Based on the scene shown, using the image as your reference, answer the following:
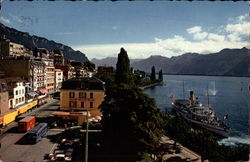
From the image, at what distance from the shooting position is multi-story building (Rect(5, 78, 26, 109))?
44000mm

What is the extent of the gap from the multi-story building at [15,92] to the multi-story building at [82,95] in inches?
320

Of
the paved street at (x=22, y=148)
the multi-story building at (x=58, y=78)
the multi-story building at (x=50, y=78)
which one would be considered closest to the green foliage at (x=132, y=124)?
the paved street at (x=22, y=148)

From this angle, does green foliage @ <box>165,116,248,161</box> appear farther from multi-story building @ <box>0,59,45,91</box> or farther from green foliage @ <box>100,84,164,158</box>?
multi-story building @ <box>0,59,45,91</box>

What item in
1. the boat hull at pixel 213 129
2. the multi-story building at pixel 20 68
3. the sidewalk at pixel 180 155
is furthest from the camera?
the multi-story building at pixel 20 68

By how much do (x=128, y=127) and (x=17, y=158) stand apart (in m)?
10.8

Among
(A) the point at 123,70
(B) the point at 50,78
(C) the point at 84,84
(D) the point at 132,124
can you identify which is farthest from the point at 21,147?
(B) the point at 50,78

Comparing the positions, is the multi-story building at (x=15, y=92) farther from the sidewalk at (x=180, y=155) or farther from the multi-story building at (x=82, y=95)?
the sidewalk at (x=180, y=155)

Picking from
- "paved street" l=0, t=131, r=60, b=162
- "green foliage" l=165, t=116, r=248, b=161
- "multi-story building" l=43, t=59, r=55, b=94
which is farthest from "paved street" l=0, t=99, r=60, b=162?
"multi-story building" l=43, t=59, r=55, b=94

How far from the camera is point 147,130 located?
25.8 meters

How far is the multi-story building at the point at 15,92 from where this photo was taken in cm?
4400

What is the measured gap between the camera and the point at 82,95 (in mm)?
44188

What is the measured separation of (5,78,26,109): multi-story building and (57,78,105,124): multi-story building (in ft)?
26.7

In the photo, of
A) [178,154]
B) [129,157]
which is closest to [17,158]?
[129,157]

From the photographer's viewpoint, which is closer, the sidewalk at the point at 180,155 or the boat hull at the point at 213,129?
the sidewalk at the point at 180,155
